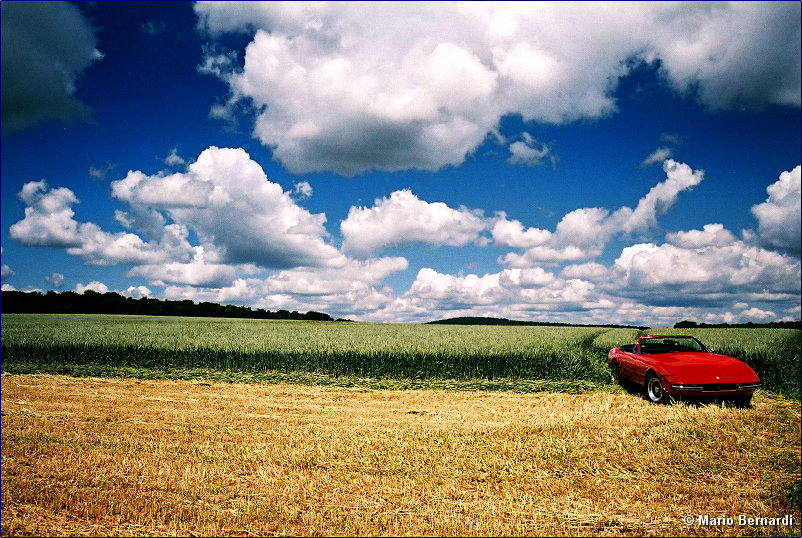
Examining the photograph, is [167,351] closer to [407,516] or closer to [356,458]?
[356,458]

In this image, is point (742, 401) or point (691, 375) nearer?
point (691, 375)

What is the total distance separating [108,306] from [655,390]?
86.1 meters

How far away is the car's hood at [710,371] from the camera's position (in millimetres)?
11172

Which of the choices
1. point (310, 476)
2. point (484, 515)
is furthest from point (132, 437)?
point (484, 515)

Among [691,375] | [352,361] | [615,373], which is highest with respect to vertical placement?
[691,375]

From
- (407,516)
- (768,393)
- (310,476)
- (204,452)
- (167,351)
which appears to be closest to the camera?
(407,516)

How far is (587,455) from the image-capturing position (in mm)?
7598

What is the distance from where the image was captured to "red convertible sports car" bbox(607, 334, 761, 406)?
36.6 feet

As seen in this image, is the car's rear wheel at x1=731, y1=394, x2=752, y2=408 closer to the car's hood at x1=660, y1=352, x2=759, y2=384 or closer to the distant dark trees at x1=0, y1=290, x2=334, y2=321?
the car's hood at x1=660, y1=352, x2=759, y2=384

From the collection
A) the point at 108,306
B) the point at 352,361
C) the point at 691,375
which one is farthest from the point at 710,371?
the point at 108,306

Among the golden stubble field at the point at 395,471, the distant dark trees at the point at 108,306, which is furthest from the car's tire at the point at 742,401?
the distant dark trees at the point at 108,306

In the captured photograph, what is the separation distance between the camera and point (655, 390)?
12523mm

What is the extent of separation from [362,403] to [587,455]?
7.39 metres

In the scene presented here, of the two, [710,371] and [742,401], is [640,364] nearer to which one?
[710,371]
